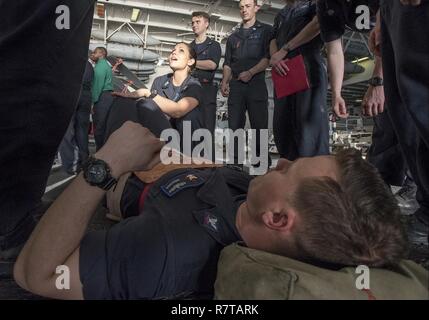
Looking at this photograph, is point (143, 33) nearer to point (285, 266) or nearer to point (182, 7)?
point (182, 7)

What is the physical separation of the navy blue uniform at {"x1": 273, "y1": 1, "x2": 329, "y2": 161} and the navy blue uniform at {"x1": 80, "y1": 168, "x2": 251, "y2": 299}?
0.96 m

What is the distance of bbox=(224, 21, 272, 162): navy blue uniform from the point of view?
91.2 inches

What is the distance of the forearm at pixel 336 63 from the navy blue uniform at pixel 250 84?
822 millimetres

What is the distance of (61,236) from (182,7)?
732 cm

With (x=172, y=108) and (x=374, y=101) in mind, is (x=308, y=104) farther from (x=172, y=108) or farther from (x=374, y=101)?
(x=172, y=108)

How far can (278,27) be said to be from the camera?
1.87 metres

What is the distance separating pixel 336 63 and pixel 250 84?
90cm

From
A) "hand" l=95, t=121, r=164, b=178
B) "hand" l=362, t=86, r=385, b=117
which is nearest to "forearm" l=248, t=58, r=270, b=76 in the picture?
"hand" l=362, t=86, r=385, b=117

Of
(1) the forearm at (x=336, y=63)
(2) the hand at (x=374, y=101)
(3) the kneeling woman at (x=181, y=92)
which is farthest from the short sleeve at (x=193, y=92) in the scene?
(2) the hand at (x=374, y=101)

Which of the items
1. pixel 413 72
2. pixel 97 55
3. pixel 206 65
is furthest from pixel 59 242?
pixel 97 55

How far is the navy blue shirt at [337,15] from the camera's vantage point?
124 cm

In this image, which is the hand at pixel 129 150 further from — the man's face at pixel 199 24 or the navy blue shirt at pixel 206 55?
the man's face at pixel 199 24

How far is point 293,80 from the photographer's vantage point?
5.02 feet

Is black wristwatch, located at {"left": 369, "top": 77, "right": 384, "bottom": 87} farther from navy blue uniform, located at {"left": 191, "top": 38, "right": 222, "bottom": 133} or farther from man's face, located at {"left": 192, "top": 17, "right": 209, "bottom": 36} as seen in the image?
man's face, located at {"left": 192, "top": 17, "right": 209, "bottom": 36}
